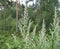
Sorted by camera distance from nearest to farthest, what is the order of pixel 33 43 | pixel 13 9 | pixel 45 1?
pixel 33 43, pixel 45 1, pixel 13 9

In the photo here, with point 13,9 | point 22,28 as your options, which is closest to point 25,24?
point 22,28

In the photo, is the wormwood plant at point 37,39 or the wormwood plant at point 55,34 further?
the wormwood plant at point 55,34

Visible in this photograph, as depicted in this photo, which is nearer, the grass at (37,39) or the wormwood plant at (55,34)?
the grass at (37,39)

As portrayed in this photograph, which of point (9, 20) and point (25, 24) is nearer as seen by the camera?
point (25, 24)

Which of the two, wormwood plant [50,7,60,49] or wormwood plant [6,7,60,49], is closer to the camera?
wormwood plant [6,7,60,49]

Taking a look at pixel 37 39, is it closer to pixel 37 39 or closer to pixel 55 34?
pixel 37 39

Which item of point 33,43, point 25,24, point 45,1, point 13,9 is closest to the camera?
point 25,24

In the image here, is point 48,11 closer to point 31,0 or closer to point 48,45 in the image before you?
point 31,0

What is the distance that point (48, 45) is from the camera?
2.54 meters

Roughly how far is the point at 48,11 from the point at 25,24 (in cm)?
3843

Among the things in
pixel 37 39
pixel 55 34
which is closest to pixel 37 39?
pixel 37 39

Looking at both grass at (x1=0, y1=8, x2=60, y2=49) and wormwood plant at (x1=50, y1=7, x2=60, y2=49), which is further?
wormwood plant at (x1=50, y1=7, x2=60, y2=49)

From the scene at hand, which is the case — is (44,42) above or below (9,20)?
above

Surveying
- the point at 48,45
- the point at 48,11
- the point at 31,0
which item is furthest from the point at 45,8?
the point at 48,45
